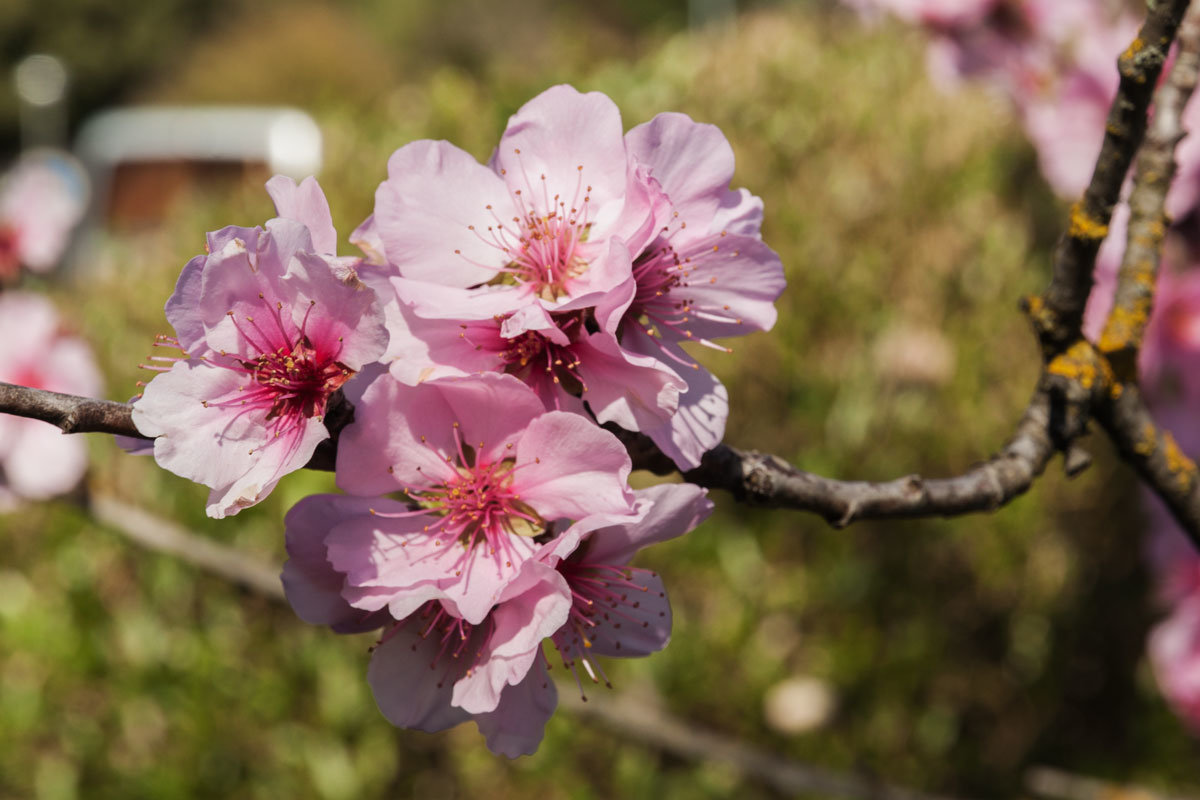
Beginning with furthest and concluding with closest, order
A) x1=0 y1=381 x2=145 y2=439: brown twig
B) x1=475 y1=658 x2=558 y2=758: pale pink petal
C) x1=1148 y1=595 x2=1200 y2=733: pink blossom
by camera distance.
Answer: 1. x1=1148 y1=595 x2=1200 y2=733: pink blossom
2. x1=475 y1=658 x2=558 y2=758: pale pink petal
3. x1=0 y1=381 x2=145 y2=439: brown twig

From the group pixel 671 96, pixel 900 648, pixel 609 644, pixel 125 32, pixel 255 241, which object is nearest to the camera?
pixel 255 241

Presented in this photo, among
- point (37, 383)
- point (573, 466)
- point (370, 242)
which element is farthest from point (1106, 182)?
point (37, 383)

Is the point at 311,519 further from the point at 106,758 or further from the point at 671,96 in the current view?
the point at 671,96

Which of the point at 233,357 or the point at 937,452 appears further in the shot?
the point at 937,452

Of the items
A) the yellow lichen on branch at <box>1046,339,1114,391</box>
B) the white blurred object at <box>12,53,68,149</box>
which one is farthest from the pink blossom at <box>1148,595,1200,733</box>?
the white blurred object at <box>12,53,68,149</box>

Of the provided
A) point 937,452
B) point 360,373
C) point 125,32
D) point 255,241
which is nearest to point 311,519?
point 360,373

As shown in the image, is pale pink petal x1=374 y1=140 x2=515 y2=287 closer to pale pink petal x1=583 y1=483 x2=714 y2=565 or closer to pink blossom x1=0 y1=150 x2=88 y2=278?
pale pink petal x1=583 y1=483 x2=714 y2=565

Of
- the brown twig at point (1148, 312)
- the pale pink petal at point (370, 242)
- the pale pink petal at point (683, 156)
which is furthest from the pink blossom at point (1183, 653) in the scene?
the pale pink petal at point (370, 242)
